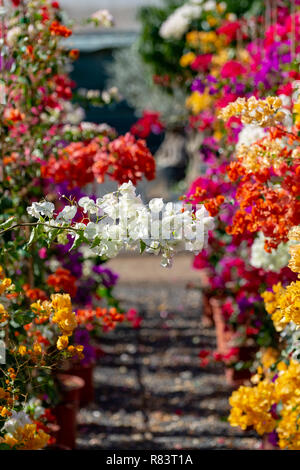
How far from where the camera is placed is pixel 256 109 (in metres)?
1.71

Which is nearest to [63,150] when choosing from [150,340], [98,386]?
[98,386]

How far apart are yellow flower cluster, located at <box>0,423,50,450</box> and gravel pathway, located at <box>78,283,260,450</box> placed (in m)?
0.94

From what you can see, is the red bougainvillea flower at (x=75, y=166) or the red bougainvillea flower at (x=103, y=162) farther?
the red bougainvillea flower at (x=75, y=166)

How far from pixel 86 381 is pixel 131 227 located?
2.18 metres

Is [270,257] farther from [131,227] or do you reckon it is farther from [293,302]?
[131,227]

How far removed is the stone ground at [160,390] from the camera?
305cm

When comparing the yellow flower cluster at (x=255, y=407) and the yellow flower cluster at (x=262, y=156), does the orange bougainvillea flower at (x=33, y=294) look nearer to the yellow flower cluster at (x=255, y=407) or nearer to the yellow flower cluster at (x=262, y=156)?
the yellow flower cluster at (x=255, y=407)

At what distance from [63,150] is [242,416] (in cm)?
106

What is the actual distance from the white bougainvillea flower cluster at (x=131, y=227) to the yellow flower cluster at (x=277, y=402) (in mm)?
705

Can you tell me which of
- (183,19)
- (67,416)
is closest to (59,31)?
(67,416)

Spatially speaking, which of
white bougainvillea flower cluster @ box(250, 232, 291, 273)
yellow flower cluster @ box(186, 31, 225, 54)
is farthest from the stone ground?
yellow flower cluster @ box(186, 31, 225, 54)

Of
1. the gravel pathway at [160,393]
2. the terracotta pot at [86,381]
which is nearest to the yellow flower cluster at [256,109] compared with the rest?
the gravel pathway at [160,393]

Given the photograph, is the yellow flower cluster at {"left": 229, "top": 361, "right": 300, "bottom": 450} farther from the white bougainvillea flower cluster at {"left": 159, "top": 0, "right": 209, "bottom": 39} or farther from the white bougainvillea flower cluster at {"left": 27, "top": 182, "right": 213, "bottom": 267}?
the white bougainvillea flower cluster at {"left": 159, "top": 0, "right": 209, "bottom": 39}

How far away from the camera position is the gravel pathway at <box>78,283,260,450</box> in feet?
9.99
